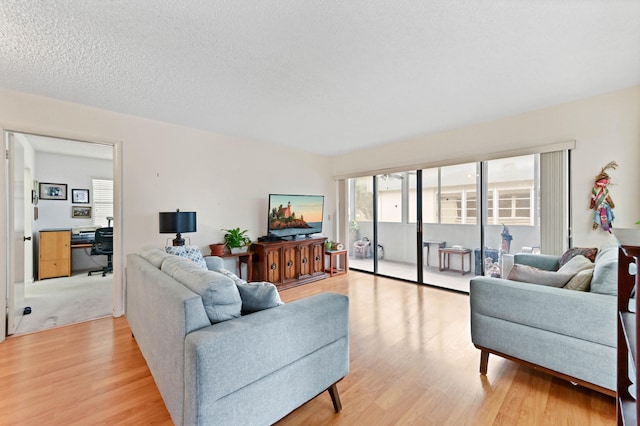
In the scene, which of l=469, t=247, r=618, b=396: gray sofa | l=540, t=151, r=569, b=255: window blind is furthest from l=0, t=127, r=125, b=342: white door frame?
l=540, t=151, r=569, b=255: window blind

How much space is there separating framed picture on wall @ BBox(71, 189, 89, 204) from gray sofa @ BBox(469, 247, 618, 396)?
281 inches

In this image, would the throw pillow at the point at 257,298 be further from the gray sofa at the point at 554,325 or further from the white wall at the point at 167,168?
the white wall at the point at 167,168

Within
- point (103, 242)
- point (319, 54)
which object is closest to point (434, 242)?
point (319, 54)

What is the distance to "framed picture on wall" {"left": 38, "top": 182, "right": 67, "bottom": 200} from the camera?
5199mm

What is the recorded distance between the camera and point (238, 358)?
1.22 m

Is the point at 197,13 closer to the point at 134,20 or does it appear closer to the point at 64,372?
the point at 134,20

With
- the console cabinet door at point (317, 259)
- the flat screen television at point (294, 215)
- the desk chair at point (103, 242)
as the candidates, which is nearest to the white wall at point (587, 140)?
the flat screen television at point (294, 215)

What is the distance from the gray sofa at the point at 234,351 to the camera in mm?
1148

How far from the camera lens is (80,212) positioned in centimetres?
565

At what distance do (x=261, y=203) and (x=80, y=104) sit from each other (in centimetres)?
251

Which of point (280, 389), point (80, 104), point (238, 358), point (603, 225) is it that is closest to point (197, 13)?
point (238, 358)

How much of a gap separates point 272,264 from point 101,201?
4.49 m

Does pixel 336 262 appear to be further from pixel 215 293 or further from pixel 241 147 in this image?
pixel 215 293

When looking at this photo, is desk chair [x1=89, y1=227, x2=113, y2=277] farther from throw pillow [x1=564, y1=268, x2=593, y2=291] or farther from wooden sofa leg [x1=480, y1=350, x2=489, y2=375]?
throw pillow [x1=564, y1=268, x2=593, y2=291]
